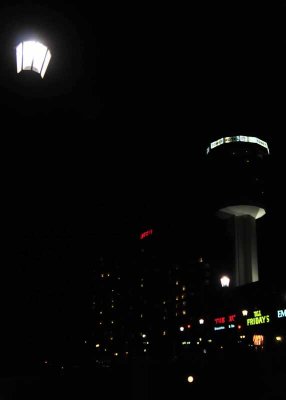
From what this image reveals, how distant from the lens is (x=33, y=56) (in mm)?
7375

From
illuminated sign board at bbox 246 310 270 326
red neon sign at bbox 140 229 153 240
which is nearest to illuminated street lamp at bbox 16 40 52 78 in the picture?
illuminated sign board at bbox 246 310 270 326

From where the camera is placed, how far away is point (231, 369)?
59.3ft

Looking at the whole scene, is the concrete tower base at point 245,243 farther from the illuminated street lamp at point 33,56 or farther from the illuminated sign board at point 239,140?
the illuminated street lamp at point 33,56

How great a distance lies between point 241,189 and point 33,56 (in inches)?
3135

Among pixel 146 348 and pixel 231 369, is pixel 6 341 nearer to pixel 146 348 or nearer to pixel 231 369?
pixel 231 369

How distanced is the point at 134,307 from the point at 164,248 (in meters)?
20.0

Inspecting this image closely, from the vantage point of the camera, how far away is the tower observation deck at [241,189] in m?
83.8

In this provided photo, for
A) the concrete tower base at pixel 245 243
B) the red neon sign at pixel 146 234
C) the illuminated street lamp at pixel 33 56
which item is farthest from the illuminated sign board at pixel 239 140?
the illuminated street lamp at pixel 33 56

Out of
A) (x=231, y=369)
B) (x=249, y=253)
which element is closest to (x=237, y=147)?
(x=249, y=253)

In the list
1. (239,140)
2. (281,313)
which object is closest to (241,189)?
(239,140)

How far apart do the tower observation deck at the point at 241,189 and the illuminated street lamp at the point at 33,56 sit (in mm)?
78405

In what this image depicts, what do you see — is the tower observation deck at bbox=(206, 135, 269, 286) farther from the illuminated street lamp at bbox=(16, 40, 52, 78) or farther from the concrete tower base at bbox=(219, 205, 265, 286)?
the illuminated street lamp at bbox=(16, 40, 52, 78)

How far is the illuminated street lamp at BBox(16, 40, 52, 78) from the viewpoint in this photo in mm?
7309

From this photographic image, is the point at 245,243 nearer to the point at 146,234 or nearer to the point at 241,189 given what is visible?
the point at 241,189
